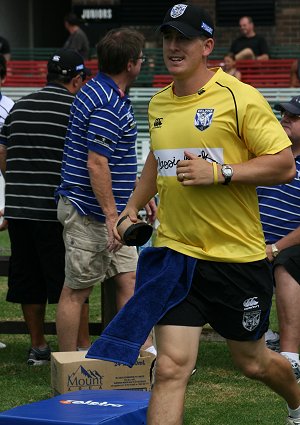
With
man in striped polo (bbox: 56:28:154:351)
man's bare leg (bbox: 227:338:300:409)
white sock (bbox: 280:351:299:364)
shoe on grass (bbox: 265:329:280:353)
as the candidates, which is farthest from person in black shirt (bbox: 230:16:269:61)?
man's bare leg (bbox: 227:338:300:409)

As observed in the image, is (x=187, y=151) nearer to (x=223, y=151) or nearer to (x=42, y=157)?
(x=223, y=151)

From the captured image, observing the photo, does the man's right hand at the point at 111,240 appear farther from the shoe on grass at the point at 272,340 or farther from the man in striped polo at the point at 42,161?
the shoe on grass at the point at 272,340

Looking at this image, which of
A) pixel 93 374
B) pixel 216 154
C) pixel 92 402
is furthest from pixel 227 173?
pixel 93 374

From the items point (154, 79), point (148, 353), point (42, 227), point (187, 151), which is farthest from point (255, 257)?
point (154, 79)

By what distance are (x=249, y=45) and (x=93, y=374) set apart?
13971mm

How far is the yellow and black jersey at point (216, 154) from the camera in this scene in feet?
15.7

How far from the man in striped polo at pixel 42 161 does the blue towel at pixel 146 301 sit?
6.76ft

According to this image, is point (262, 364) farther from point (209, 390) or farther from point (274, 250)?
point (274, 250)

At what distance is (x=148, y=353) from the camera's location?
648 cm

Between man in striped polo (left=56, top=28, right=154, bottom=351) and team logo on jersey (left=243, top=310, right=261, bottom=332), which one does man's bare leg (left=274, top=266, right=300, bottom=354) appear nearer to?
man in striped polo (left=56, top=28, right=154, bottom=351)

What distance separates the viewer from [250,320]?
4.85 meters

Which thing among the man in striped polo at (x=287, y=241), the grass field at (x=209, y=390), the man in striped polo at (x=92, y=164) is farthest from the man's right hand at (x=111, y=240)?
the man in striped polo at (x=287, y=241)

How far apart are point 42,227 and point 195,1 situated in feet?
51.9

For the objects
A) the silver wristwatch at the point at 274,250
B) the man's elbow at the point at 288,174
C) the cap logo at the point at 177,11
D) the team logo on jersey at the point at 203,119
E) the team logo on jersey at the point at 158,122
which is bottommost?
the silver wristwatch at the point at 274,250
